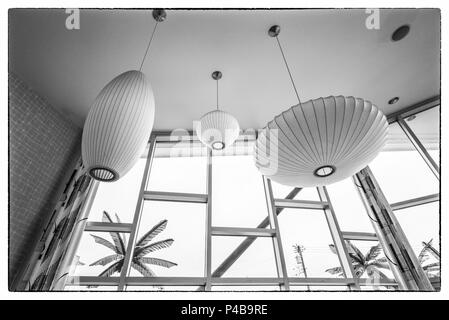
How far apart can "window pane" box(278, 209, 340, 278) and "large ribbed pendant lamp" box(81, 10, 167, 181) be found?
6.57 feet

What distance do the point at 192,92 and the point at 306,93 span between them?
146 centimetres

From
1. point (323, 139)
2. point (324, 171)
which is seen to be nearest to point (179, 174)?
point (324, 171)

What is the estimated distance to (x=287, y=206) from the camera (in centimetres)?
374

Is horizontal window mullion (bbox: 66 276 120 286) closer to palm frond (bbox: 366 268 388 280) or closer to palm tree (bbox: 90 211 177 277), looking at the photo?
palm tree (bbox: 90 211 177 277)

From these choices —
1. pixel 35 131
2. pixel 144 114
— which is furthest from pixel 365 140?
pixel 35 131

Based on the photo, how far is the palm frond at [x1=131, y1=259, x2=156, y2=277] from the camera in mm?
2607

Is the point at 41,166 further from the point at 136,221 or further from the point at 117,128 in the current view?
the point at 117,128

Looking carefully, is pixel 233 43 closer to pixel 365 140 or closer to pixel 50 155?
pixel 365 140

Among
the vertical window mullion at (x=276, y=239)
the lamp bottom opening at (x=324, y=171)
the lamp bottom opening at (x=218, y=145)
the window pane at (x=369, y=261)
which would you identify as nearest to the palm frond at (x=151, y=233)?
the lamp bottom opening at (x=218, y=145)

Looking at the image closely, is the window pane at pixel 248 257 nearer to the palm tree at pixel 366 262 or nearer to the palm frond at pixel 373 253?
the palm tree at pixel 366 262

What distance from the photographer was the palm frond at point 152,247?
8.51 ft

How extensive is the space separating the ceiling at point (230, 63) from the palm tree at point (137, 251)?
4.90 feet

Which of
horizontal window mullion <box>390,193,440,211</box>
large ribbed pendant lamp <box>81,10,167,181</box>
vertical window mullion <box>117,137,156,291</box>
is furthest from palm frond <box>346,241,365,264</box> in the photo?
large ribbed pendant lamp <box>81,10,167,181</box>
